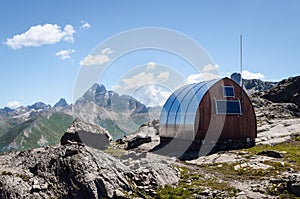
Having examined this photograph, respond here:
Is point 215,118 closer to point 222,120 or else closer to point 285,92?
point 222,120

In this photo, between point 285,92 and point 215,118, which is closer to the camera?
point 215,118

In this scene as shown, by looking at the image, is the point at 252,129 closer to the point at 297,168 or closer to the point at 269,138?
the point at 269,138

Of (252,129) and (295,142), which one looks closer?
(295,142)

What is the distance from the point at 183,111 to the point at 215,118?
3882mm

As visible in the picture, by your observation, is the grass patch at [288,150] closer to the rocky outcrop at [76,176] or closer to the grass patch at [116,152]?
the rocky outcrop at [76,176]

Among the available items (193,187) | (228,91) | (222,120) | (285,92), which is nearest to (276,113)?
(228,91)

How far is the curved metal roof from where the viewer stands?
4070cm

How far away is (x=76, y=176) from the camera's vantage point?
22.2m

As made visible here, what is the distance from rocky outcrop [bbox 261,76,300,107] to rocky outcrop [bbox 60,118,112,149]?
203ft

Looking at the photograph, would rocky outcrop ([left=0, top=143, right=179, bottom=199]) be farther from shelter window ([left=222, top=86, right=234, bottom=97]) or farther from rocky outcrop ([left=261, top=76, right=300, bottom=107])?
rocky outcrop ([left=261, top=76, right=300, bottom=107])

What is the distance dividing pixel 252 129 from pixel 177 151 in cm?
1008

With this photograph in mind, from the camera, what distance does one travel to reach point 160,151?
132 feet

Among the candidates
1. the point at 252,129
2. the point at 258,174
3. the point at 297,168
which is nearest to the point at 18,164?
the point at 258,174

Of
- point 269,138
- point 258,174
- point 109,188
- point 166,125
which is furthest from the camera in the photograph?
point 166,125
